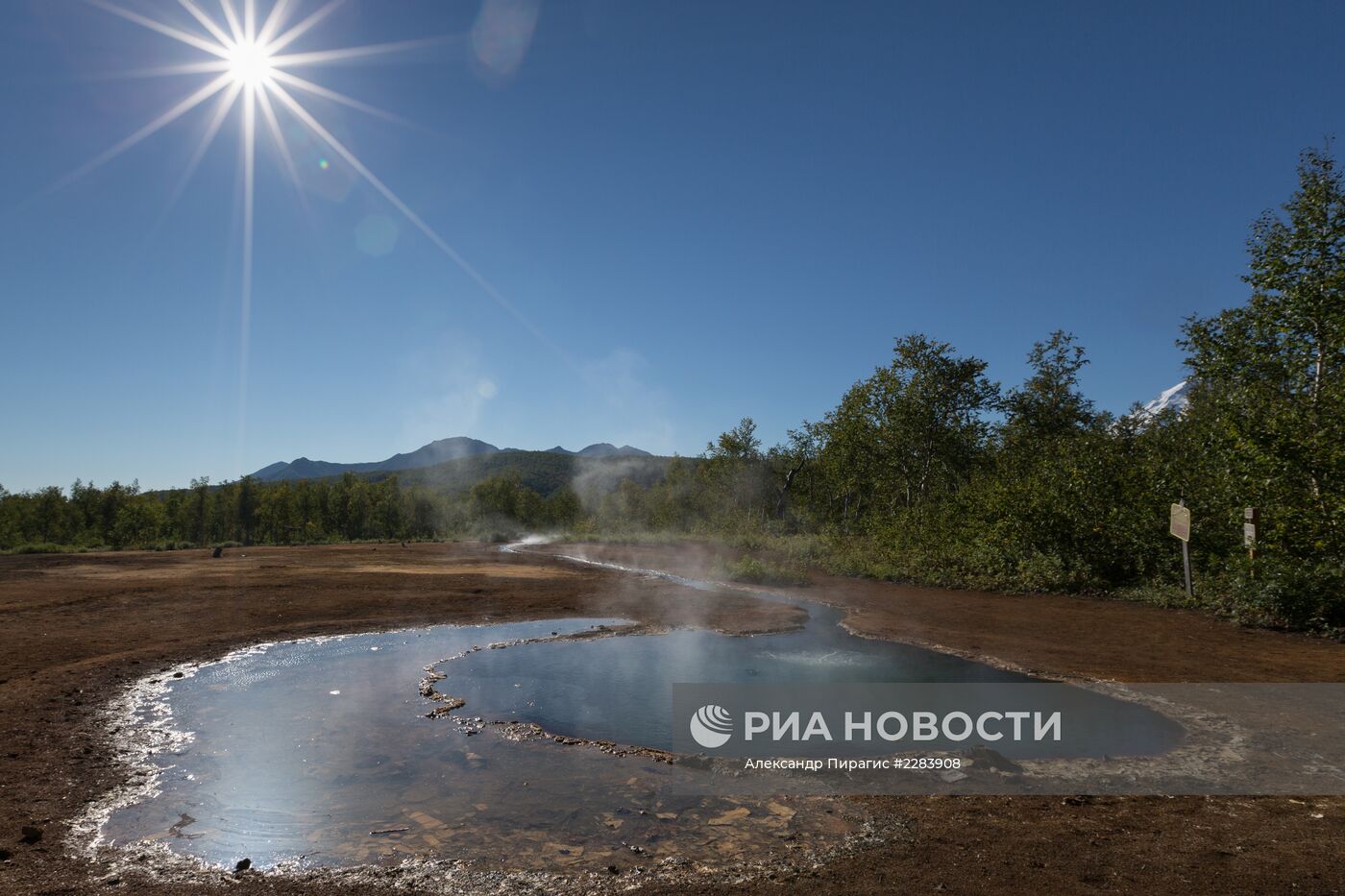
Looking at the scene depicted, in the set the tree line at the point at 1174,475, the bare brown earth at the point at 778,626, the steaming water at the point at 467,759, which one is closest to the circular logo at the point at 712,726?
the steaming water at the point at 467,759

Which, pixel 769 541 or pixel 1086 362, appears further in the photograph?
pixel 1086 362

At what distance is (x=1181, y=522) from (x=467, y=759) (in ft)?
50.7

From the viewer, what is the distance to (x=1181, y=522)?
577 inches

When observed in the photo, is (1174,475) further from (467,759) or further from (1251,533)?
(467,759)

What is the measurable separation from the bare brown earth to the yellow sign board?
67.3 inches

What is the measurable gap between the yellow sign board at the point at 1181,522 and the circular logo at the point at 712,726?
12.4 meters

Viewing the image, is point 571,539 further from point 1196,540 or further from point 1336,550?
point 1336,550

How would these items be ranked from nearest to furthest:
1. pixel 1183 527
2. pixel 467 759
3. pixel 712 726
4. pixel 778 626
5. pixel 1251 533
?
1. pixel 467 759
2. pixel 712 726
3. pixel 1251 533
4. pixel 778 626
5. pixel 1183 527

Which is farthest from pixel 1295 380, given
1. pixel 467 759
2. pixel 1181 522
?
pixel 467 759

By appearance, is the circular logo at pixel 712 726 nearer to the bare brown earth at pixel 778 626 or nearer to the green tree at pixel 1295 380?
the bare brown earth at pixel 778 626

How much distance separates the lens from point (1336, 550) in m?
12.2

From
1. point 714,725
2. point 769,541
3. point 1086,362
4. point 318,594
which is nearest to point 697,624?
point 714,725

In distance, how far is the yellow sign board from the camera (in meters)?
14.5

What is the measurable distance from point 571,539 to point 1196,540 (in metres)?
39.3
